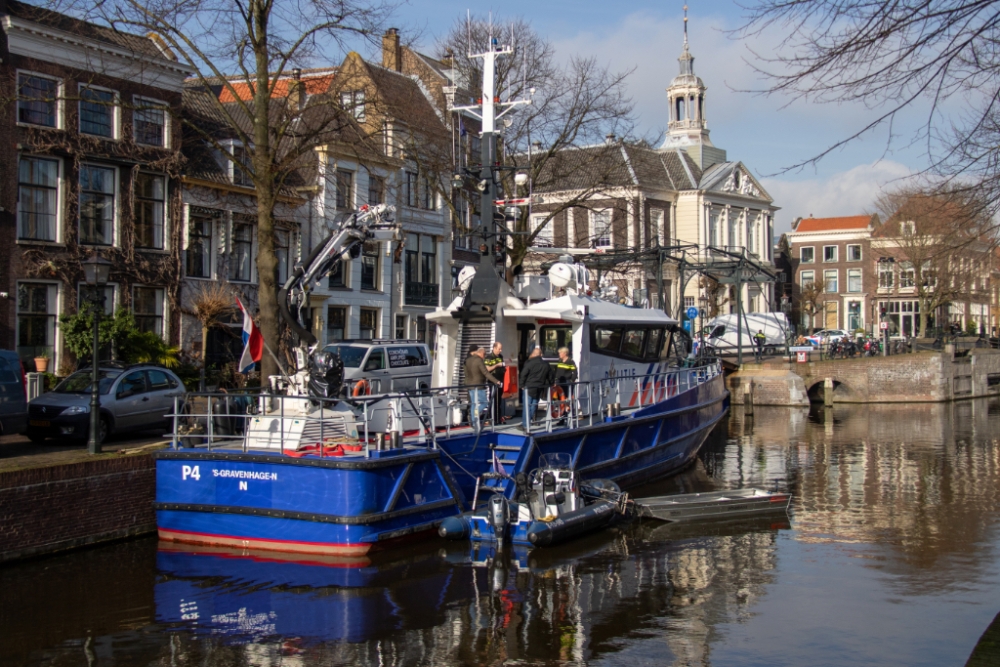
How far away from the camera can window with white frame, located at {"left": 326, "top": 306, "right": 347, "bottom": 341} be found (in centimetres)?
3284

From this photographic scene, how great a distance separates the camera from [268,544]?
12.7 metres

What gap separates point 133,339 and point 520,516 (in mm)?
13997

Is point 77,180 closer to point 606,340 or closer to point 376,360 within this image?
point 376,360

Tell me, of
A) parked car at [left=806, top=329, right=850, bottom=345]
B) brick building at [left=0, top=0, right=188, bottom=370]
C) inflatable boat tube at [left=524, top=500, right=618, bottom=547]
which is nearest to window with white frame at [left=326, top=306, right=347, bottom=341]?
brick building at [left=0, top=0, right=188, bottom=370]

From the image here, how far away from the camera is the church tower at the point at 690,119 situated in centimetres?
6297

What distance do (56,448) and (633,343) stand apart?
1080 centimetres

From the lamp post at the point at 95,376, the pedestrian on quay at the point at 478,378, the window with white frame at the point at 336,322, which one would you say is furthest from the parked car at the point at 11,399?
the window with white frame at the point at 336,322

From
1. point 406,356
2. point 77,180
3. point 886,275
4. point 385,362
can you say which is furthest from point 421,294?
point 886,275

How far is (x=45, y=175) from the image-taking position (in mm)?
23844

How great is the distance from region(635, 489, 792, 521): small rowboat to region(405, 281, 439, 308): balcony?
21.5m

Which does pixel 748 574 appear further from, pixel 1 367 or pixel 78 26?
pixel 78 26

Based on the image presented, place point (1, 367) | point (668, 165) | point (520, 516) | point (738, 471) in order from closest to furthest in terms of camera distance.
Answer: point (520, 516), point (1, 367), point (738, 471), point (668, 165)

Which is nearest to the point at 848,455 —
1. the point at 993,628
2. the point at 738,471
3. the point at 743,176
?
the point at 738,471

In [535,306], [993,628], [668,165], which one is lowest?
[993,628]
